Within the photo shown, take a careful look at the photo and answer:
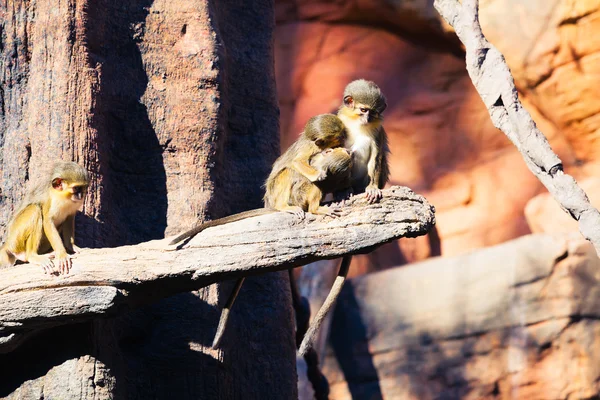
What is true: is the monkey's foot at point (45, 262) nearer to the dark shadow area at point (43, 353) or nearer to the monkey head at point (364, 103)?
the dark shadow area at point (43, 353)

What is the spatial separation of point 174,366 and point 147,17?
8.35ft

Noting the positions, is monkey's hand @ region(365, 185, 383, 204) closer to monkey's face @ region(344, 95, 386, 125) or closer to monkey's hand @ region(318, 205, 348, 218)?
monkey's hand @ region(318, 205, 348, 218)

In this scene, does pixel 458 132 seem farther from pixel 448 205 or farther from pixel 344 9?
pixel 344 9

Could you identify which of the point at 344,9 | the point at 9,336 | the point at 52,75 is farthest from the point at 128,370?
the point at 344,9

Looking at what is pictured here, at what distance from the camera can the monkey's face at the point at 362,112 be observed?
20.1 ft

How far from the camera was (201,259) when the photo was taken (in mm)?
4992

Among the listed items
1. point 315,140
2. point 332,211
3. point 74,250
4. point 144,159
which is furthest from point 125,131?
point 332,211

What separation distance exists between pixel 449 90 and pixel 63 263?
25.8 feet

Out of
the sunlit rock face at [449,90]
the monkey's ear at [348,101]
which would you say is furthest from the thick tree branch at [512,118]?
the sunlit rock face at [449,90]

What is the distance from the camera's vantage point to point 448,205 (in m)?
11.7

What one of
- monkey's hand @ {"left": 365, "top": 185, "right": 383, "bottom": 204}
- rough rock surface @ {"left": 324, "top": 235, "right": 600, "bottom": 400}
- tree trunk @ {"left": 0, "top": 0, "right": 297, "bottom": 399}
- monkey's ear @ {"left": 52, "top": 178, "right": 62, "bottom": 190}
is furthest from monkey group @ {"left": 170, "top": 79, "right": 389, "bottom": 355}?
rough rock surface @ {"left": 324, "top": 235, "right": 600, "bottom": 400}

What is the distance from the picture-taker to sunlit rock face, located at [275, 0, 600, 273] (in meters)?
10.8

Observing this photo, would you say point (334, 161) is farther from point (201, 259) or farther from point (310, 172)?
point (201, 259)

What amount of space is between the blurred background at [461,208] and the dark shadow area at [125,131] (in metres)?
4.35
